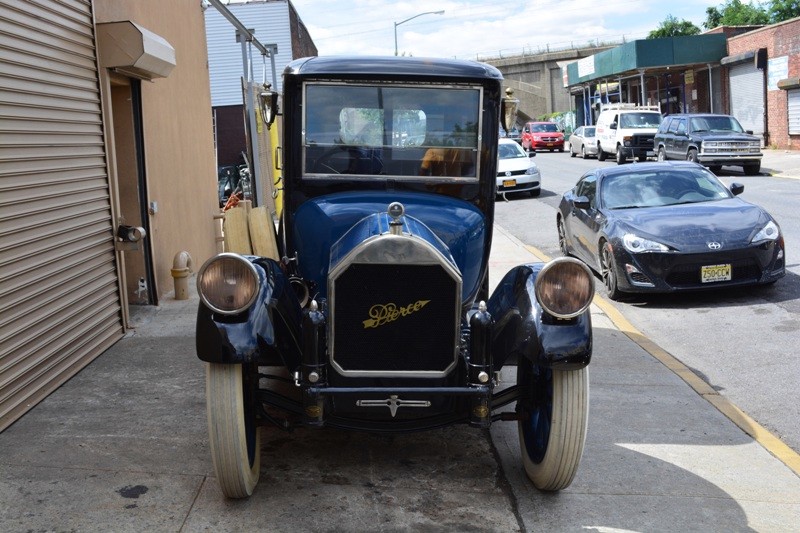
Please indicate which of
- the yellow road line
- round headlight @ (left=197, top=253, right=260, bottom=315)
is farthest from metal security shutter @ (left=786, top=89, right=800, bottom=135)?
round headlight @ (left=197, top=253, right=260, bottom=315)

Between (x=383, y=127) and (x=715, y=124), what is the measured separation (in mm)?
22381

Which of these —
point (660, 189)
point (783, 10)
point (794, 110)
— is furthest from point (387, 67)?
point (783, 10)

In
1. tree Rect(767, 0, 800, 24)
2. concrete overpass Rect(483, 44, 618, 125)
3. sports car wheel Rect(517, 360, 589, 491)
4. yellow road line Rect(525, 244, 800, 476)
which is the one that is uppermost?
tree Rect(767, 0, 800, 24)

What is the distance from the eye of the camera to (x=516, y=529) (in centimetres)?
445

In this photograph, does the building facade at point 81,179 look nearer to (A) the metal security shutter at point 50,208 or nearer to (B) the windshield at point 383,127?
(A) the metal security shutter at point 50,208

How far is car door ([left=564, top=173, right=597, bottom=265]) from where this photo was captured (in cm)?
1101

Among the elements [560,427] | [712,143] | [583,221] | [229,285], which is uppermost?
[712,143]

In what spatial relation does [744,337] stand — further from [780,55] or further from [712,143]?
[780,55]

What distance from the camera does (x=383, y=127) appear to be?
5.93 metres

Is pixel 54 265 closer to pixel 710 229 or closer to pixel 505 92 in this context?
pixel 505 92

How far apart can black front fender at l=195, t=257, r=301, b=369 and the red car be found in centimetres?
4125

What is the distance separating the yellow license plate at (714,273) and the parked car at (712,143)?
1632cm

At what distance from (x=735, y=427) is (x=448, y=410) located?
7.80ft

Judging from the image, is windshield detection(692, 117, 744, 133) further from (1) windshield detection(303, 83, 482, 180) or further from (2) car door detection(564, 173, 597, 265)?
(1) windshield detection(303, 83, 482, 180)
